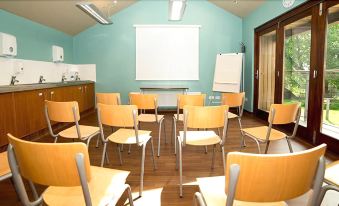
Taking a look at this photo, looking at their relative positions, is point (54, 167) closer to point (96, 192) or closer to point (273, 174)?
point (96, 192)

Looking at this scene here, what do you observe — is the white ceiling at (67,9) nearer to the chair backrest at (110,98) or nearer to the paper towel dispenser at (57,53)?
the paper towel dispenser at (57,53)

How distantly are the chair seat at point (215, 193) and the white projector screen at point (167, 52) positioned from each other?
5812 millimetres

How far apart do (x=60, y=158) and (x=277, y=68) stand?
5.10 metres

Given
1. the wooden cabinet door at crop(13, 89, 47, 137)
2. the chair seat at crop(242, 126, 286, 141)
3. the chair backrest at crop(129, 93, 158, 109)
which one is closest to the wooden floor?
the wooden cabinet door at crop(13, 89, 47, 137)

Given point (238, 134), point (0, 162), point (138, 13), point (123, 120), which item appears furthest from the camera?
point (138, 13)

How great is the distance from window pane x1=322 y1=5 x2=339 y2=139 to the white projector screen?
384 centimetres

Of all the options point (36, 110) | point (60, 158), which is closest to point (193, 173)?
point (60, 158)

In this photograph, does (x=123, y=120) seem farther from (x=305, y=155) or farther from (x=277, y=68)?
(x=277, y=68)

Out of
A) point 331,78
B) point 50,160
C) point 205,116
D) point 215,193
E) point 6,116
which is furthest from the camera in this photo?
point 331,78

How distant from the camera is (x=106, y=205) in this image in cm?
122

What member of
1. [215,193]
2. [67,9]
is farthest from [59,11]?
[215,193]

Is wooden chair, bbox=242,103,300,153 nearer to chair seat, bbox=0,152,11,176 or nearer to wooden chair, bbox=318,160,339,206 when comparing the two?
wooden chair, bbox=318,160,339,206

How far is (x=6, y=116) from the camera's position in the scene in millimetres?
3404

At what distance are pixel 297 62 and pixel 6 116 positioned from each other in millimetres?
4943
